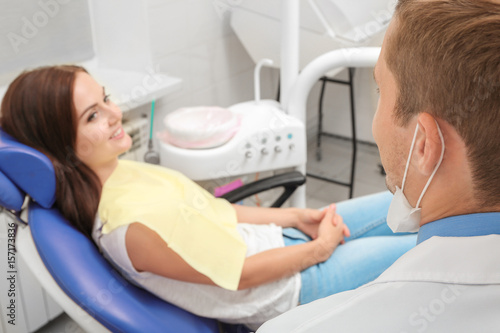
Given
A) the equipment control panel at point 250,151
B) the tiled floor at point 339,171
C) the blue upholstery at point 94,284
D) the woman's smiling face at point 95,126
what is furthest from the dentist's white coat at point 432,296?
the tiled floor at point 339,171

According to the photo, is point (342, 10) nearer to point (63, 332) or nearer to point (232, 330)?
point (232, 330)

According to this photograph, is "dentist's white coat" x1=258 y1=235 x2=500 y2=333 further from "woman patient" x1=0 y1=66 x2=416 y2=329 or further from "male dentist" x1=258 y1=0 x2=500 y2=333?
"woman patient" x1=0 y1=66 x2=416 y2=329

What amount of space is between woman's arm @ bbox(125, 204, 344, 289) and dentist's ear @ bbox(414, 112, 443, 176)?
0.66 meters

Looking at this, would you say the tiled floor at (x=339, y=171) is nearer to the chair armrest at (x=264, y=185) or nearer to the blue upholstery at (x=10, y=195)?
the chair armrest at (x=264, y=185)

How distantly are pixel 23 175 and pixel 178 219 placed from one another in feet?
1.30

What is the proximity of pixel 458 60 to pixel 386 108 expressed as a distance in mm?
185

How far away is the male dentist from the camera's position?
667 mm

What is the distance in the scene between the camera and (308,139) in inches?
145

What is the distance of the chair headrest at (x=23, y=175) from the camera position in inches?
44.6

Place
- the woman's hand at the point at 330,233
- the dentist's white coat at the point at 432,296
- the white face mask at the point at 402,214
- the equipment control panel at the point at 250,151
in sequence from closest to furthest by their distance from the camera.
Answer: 1. the dentist's white coat at the point at 432,296
2. the white face mask at the point at 402,214
3. the woman's hand at the point at 330,233
4. the equipment control panel at the point at 250,151

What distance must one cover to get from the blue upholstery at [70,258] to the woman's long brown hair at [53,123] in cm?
4

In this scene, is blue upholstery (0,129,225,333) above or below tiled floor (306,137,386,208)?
above

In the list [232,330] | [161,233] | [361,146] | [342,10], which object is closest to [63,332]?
[232,330]

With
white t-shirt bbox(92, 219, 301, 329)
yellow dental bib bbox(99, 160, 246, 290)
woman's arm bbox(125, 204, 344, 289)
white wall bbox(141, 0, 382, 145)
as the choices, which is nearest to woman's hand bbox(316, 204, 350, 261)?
woman's arm bbox(125, 204, 344, 289)
